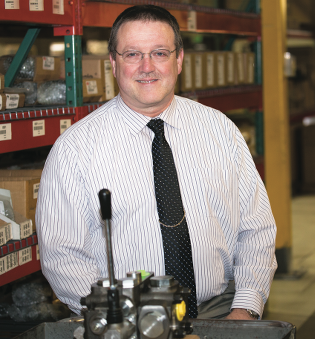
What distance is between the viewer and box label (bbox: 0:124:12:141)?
2.29 meters

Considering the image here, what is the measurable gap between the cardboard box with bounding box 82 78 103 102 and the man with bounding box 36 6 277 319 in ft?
2.85

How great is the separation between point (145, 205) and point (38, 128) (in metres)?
0.93

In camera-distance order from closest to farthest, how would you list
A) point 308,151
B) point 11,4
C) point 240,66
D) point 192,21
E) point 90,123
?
point 90,123 → point 11,4 → point 192,21 → point 240,66 → point 308,151

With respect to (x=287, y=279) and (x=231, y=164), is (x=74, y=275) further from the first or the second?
(x=287, y=279)

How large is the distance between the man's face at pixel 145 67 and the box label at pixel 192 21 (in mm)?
1794

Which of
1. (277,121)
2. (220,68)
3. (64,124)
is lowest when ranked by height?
(277,121)

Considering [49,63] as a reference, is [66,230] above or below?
below

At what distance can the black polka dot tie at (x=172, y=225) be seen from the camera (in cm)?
183

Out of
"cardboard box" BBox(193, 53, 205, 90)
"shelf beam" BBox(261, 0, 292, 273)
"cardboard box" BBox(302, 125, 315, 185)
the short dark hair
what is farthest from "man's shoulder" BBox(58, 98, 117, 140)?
"cardboard box" BBox(302, 125, 315, 185)

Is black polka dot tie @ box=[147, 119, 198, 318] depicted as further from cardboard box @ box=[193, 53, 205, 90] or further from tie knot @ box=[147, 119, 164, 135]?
cardboard box @ box=[193, 53, 205, 90]

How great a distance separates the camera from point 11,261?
92.9 inches

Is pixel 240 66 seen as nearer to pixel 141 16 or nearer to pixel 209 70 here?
pixel 209 70

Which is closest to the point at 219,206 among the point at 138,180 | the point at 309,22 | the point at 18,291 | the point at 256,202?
the point at 256,202

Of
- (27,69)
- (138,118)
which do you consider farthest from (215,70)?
(138,118)
